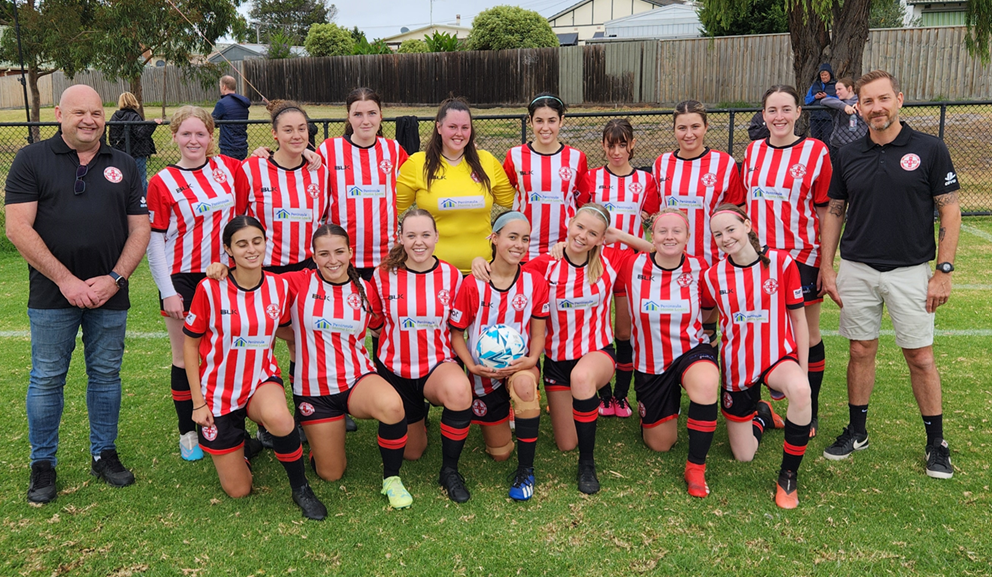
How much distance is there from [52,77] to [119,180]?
33.9 meters

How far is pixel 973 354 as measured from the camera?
5.50 m

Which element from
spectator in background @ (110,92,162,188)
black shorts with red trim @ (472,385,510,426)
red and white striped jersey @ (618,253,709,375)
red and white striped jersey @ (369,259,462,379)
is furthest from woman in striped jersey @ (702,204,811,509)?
spectator in background @ (110,92,162,188)

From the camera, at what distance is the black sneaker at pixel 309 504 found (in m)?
3.48

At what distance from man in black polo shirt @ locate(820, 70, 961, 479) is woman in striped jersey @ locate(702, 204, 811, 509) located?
33 centimetres

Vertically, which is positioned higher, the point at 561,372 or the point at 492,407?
the point at 561,372

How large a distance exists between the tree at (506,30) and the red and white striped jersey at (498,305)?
24.2 m

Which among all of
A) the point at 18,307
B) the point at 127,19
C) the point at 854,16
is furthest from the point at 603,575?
the point at 127,19

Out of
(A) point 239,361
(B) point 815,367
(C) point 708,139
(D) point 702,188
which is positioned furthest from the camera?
(C) point 708,139

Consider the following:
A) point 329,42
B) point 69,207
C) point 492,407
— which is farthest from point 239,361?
point 329,42

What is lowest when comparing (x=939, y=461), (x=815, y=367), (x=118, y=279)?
(x=939, y=461)

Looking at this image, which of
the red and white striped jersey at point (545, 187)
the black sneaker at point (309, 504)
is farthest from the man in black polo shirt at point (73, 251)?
the red and white striped jersey at point (545, 187)

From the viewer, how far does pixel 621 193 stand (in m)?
4.57

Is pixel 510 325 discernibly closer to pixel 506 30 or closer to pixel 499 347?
pixel 499 347

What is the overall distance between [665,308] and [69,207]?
9.86 feet
